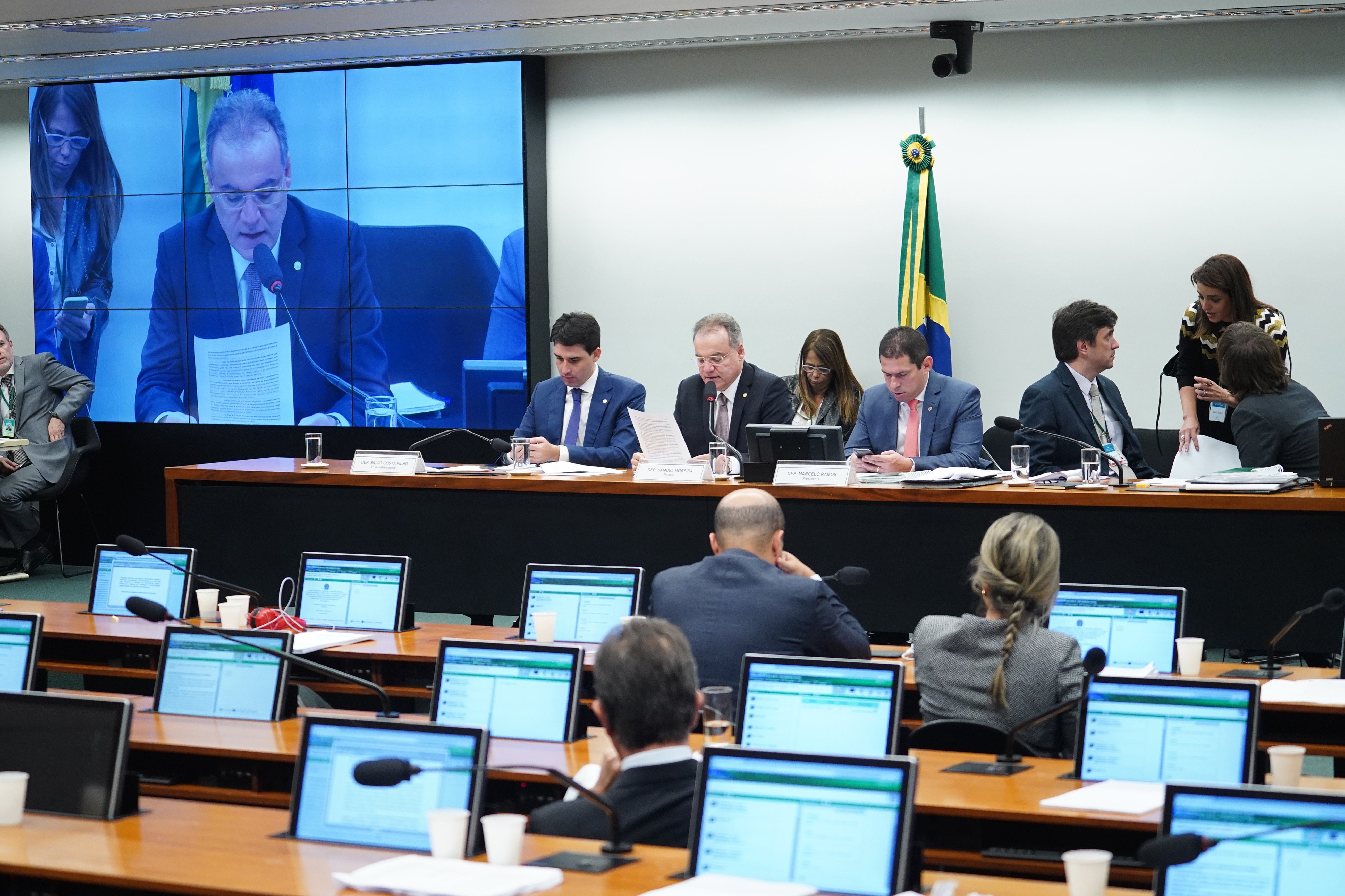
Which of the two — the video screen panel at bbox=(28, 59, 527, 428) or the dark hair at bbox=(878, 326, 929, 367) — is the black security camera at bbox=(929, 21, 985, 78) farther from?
the video screen panel at bbox=(28, 59, 527, 428)

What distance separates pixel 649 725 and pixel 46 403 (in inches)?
310

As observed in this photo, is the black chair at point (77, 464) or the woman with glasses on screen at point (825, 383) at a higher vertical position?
the woman with glasses on screen at point (825, 383)

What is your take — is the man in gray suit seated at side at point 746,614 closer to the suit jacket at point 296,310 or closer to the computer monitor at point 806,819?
the computer monitor at point 806,819

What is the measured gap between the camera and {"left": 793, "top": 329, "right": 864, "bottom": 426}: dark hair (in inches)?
277

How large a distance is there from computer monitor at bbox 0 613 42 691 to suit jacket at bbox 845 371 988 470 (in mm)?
3259

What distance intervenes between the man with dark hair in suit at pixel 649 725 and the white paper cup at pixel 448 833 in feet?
0.81

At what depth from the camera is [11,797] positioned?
102 inches

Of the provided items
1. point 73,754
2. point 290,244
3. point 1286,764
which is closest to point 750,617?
point 1286,764

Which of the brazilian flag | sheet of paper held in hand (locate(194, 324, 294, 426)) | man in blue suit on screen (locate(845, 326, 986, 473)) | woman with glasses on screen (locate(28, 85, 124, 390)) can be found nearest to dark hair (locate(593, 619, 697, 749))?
man in blue suit on screen (locate(845, 326, 986, 473))

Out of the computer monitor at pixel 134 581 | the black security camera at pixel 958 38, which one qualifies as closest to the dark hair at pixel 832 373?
the black security camera at pixel 958 38

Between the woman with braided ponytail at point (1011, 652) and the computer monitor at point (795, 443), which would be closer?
the woman with braided ponytail at point (1011, 652)

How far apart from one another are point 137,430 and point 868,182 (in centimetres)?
484

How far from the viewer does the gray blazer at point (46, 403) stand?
8961 millimetres

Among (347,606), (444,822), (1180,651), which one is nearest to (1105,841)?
(1180,651)
